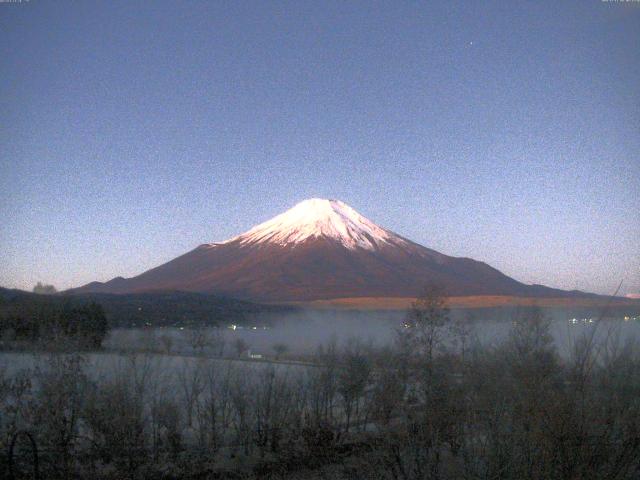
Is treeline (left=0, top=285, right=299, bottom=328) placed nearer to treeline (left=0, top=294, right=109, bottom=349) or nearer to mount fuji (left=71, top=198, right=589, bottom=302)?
treeline (left=0, top=294, right=109, bottom=349)

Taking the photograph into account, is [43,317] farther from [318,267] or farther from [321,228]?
[321,228]

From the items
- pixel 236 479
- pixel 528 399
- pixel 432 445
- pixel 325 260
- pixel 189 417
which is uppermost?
pixel 325 260

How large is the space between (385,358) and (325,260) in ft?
166

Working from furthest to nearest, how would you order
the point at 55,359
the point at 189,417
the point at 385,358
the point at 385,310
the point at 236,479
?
the point at 385,310
the point at 385,358
the point at 189,417
the point at 236,479
the point at 55,359

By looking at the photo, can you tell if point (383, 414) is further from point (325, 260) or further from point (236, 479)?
point (325, 260)

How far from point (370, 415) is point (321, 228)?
61.8 metres

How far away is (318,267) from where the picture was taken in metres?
63.8

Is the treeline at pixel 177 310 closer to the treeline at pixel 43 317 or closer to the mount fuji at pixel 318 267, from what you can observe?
the treeline at pixel 43 317

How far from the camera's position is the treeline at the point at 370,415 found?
4.81 meters

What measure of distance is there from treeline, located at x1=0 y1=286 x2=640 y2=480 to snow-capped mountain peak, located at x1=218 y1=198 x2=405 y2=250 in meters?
55.7

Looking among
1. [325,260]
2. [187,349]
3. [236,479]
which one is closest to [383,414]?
[236,479]

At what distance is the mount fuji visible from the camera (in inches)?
2195

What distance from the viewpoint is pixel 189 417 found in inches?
485

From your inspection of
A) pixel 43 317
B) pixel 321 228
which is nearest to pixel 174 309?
pixel 43 317
